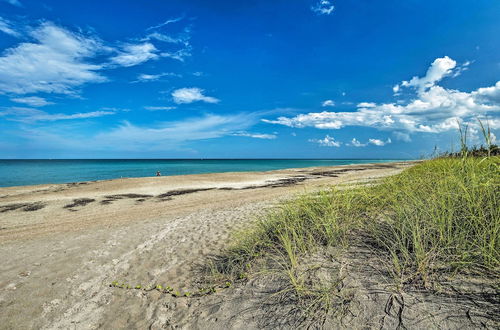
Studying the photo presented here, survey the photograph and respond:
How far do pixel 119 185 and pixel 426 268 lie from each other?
23718 millimetres

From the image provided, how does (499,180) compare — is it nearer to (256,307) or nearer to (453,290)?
(453,290)

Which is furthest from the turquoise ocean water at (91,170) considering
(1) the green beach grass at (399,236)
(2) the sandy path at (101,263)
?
(1) the green beach grass at (399,236)

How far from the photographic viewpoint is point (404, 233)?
338 centimetres

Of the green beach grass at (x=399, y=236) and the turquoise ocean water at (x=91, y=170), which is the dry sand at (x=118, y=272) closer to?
the green beach grass at (x=399, y=236)

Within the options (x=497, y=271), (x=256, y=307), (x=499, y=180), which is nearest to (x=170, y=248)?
(x=256, y=307)

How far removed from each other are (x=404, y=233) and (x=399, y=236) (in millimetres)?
155

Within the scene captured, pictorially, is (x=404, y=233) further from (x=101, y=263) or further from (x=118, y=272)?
(x=101, y=263)

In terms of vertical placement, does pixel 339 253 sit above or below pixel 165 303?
above

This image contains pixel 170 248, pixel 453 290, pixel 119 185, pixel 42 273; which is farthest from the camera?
pixel 119 185

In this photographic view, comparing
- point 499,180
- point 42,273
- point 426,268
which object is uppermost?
point 499,180

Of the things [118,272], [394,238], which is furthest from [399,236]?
[118,272]

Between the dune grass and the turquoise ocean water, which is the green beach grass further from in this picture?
the turquoise ocean water

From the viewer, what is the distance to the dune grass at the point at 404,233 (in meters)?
2.76

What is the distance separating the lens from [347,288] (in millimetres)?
2834
